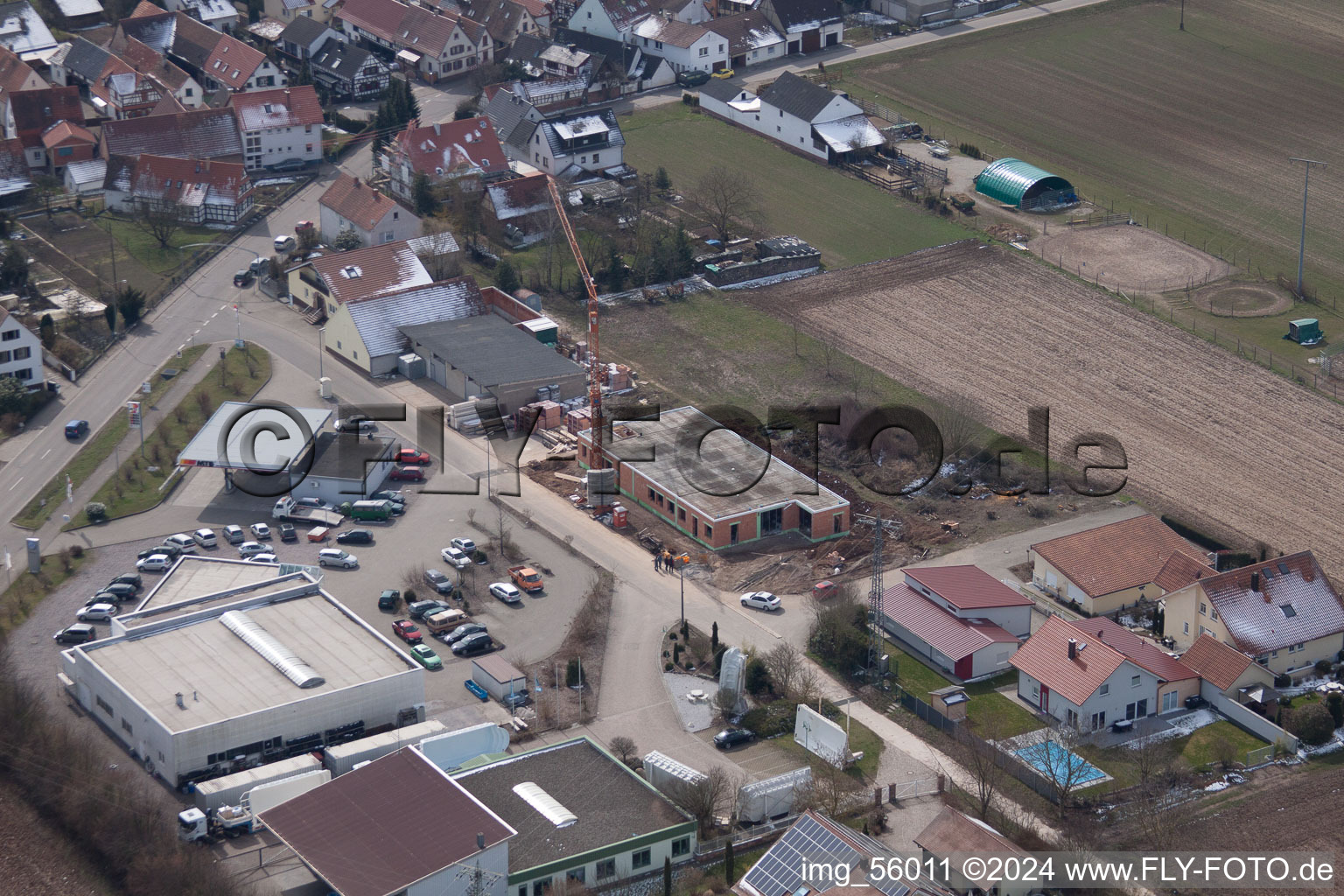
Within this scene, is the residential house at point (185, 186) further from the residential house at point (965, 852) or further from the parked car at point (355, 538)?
the residential house at point (965, 852)

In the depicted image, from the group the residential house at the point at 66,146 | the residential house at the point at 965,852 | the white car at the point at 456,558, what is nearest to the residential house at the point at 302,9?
the residential house at the point at 66,146

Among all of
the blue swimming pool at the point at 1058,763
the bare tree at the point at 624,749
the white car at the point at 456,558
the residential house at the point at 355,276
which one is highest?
the residential house at the point at 355,276

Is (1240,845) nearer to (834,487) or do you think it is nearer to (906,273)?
(834,487)

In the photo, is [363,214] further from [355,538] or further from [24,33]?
[24,33]

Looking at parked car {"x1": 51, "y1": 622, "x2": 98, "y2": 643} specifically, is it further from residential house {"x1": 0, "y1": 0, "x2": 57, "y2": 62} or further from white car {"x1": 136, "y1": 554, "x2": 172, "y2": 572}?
residential house {"x1": 0, "y1": 0, "x2": 57, "y2": 62}

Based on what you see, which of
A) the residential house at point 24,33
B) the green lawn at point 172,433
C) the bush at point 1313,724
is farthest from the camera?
the residential house at point 24,33

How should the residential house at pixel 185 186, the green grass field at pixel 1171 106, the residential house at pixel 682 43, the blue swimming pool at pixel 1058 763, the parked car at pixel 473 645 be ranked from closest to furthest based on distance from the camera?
1. the blue swimming pool at pixel 1058 763
2. the parked car at pixel 473 645
3. the residential house at pixel 185 186
4. the green grass field at pixel 1171 106
5. the residential house at pixel 682 43

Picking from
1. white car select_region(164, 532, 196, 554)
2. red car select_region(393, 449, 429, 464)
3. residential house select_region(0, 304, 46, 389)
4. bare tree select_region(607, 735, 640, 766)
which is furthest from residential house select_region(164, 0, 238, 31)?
bare tree select_region(607, 735, 640, 766)
